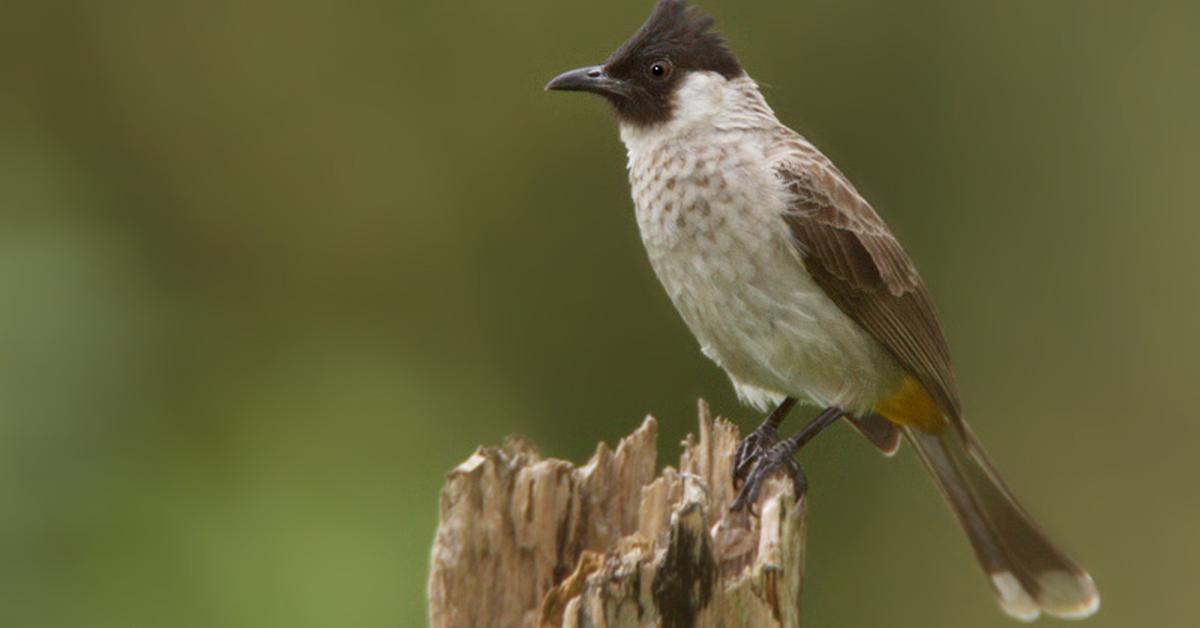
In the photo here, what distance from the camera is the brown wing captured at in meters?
4.25

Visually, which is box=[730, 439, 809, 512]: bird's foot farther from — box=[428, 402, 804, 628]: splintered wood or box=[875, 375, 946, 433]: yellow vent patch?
box=[875, 375, 946, 433]: yellow vent patch

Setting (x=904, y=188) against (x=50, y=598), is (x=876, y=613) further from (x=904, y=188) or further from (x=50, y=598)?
(x=50, y=598)

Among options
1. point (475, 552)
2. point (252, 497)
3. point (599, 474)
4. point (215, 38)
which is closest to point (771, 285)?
point (599, 474)

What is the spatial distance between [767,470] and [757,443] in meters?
0.28

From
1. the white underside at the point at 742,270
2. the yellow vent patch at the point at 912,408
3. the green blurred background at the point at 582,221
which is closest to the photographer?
the white underside at the point at 742,270

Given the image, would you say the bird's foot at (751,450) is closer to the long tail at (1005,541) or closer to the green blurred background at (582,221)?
the long tail at (1005,541)

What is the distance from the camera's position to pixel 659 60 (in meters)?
4.50

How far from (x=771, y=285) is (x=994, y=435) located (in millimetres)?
2547

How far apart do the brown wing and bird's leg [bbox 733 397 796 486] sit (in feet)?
0.97

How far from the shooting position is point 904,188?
6406 millimetres

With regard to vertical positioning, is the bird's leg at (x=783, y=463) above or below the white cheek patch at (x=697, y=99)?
below

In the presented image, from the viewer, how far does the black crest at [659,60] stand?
4477 millimetres

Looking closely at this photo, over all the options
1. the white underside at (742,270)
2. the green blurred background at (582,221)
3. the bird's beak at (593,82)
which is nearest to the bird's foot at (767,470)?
the white underside at (742,270)

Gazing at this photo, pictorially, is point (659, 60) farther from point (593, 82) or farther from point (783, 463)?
point (783, 463)
